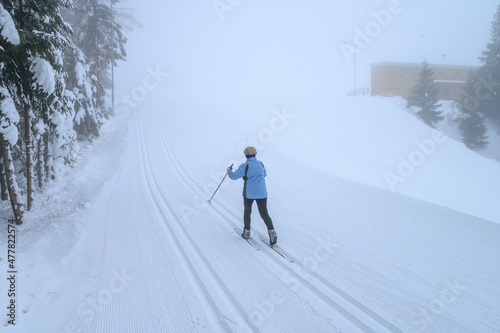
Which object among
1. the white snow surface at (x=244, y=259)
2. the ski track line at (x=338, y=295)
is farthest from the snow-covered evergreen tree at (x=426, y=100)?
the ski track line at (x=338, y=295)

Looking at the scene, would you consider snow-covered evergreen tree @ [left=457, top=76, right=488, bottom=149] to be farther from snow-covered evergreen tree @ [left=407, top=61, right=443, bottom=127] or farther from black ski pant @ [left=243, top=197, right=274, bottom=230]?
black ski pant @ [left=243, top=197, right=274, bottom=230]

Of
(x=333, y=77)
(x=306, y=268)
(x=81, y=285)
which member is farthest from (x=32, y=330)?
(x=333, y=77)

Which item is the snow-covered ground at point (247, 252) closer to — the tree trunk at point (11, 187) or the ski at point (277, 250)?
the ski at point (277, 250)

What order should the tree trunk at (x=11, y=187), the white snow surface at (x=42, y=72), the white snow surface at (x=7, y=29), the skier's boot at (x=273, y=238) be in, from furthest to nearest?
the tree trunk at (x=11, y=187), the white snow surface at (x=42, y=72), the skier's boot at (x=273, y=238), the white snow surface at (x=7, y=29)

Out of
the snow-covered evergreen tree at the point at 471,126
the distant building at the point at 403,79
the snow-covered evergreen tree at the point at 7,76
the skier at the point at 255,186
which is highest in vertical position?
the distant building at the point at 403,79

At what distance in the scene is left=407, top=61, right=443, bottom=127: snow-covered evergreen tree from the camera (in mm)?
29625

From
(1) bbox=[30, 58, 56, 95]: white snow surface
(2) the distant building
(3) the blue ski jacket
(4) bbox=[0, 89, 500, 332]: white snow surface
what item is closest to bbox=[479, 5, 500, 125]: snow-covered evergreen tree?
(2) the distant building

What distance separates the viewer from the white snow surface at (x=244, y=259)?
3477mm

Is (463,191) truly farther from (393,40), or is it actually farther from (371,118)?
(393,40)

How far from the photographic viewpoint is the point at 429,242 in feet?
16.7

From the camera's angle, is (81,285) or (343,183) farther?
(343,183)

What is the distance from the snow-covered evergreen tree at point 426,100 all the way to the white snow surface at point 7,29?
1361 inches

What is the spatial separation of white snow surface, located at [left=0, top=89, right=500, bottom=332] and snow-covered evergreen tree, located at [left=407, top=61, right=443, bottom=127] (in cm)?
2179

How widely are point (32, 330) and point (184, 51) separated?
78.2 m
